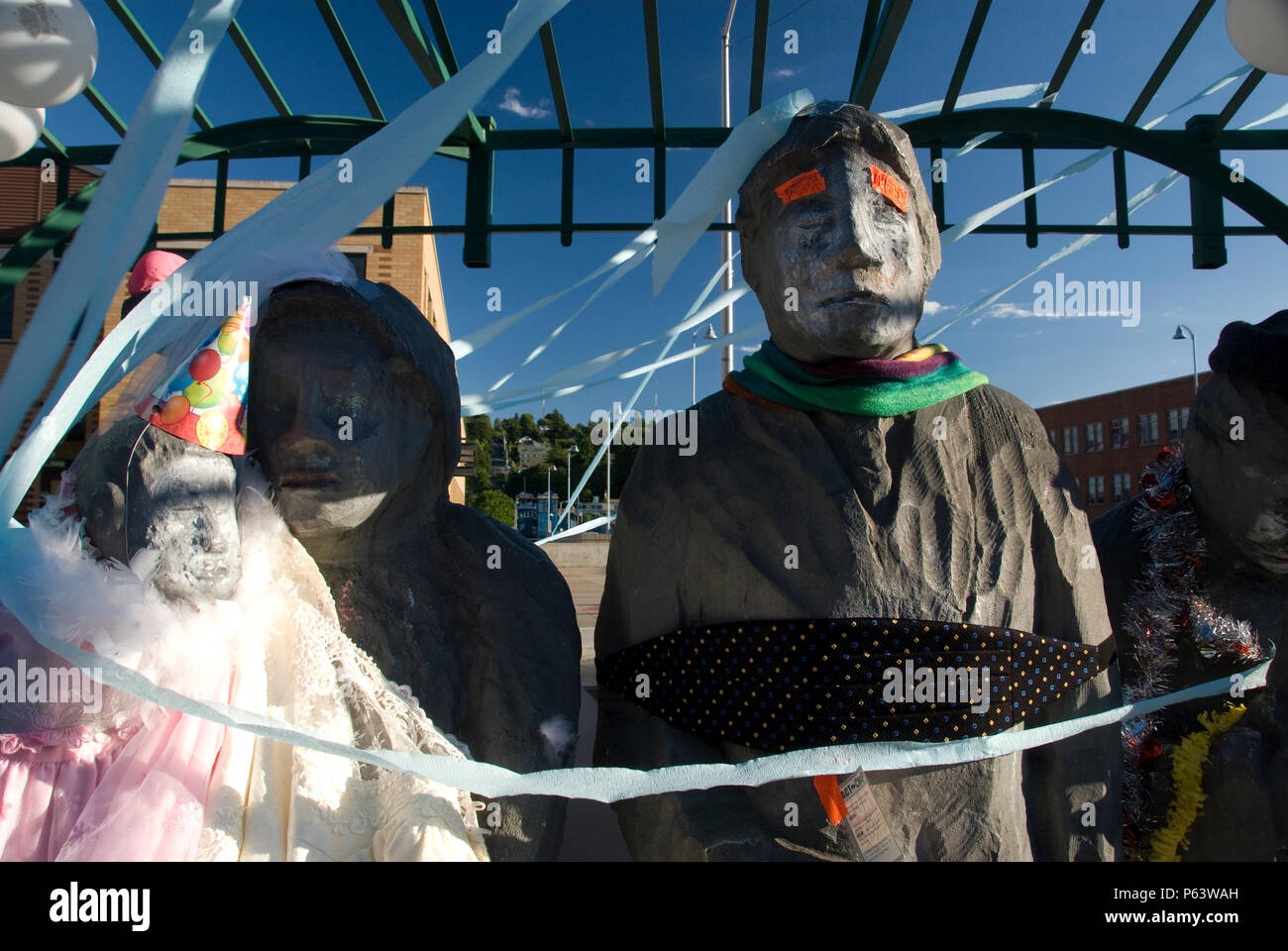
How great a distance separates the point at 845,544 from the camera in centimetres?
168

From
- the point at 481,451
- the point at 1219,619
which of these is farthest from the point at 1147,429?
the point at 1219,619

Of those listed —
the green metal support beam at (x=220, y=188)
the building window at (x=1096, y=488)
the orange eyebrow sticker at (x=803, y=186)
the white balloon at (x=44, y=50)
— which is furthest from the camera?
the building window at (x=1096, y=488)

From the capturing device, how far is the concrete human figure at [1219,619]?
1938 millimetres

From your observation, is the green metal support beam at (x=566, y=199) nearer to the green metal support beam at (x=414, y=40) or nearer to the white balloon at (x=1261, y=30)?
the green metal support beam at (x=414, y=40)

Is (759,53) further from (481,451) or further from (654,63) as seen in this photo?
(481,451)

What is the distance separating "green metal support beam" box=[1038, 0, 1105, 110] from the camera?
3.13 m

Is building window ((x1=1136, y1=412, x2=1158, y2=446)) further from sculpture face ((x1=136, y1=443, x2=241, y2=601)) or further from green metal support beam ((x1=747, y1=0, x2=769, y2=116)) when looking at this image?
sculpture face ((x1=136, y1=443, x2=241, y2=601))

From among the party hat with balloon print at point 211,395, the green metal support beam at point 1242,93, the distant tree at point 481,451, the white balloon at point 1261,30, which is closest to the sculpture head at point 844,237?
the party hat with balloon print at point 211,395

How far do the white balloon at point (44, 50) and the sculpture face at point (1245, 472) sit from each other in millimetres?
3098

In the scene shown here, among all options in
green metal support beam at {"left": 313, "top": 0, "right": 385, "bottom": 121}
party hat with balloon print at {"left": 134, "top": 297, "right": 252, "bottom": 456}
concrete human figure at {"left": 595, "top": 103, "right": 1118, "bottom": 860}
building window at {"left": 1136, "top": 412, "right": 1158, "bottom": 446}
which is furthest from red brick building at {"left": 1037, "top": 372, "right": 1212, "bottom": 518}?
party hat with balloon print at {"left": 134, "top": 297, "right": 252, "bottom": 456}
